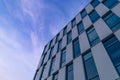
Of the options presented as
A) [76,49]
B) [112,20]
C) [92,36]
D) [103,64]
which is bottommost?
[103,64]

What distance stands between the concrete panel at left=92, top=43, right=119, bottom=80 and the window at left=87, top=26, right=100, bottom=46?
4.24 feet

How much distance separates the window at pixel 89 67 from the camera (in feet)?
38.0

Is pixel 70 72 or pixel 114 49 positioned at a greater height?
pixel 70 72

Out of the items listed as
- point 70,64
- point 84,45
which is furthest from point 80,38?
point 70,64

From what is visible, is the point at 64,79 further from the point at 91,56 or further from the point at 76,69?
the point at 91,56

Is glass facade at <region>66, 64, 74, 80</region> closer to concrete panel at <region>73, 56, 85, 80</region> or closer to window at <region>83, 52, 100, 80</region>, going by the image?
concrete panel at <region>73, 56, 85, 80</region>

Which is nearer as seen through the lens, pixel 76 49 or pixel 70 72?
pixel 70 72

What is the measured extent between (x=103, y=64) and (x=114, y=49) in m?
1.86

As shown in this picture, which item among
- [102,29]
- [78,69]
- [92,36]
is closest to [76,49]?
[92,36]

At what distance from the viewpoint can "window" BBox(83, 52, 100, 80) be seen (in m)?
11.6

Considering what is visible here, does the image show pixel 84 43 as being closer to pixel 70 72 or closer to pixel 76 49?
pixel 76 49

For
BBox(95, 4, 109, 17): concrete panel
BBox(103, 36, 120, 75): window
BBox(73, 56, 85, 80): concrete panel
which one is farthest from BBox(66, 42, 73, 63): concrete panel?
BBox(95, 4, 109, 17): concrete panel

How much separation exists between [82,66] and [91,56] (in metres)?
1.46

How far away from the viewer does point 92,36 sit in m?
15.8
